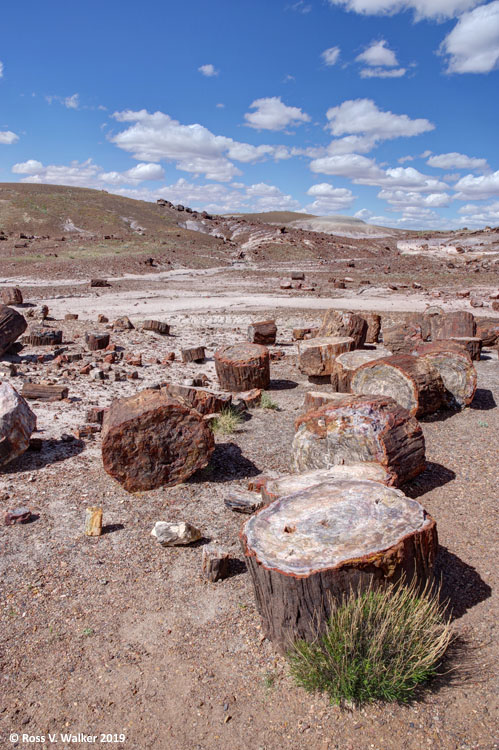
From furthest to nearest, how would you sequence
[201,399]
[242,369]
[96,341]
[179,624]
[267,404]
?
[96,341], [242,369], [267,404], [201,399], [179,624]

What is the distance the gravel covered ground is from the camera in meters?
2.62

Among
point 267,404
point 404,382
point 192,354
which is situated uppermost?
point 404,382

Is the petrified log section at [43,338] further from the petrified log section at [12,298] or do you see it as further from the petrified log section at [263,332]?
the petrified log section at [12,298]

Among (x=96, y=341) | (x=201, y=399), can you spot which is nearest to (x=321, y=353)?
(x=201, y=399)

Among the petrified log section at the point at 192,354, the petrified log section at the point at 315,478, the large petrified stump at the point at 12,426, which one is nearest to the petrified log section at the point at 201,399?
the large petrified stump at the point at 12,426

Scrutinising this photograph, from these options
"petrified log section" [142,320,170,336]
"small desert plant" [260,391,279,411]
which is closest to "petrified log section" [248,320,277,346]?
"petrified log section" [142,320,170,336]

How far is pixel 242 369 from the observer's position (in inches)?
324

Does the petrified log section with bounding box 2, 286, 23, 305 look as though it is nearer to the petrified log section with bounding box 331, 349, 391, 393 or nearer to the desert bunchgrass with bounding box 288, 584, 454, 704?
the petrified log section with bounding box 331, 349, 391, 393

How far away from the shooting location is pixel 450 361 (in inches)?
282

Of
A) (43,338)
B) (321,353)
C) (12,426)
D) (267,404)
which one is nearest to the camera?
(12,426)

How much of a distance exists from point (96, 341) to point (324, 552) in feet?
30.2

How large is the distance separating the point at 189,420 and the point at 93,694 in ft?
8.36

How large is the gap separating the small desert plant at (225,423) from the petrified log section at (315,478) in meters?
2.45

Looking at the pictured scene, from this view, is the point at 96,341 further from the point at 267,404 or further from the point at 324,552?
the point at 324,552
